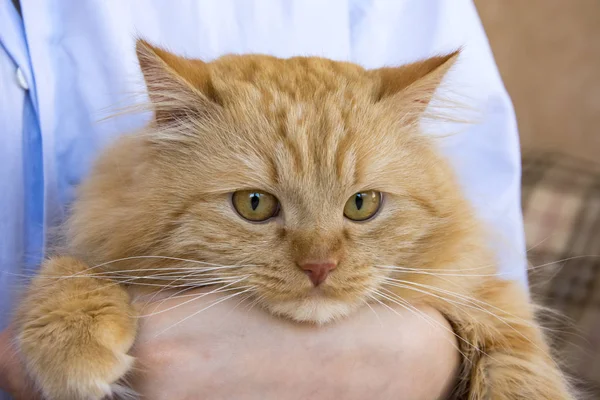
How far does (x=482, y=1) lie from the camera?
122 inches

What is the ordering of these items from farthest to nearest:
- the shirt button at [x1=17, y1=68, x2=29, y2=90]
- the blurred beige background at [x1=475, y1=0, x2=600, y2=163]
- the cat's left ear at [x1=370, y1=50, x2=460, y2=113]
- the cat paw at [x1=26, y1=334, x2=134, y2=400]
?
1. the blurred beige background at [x1=475, y1=0, x2=600, y2=163]
2. the shirt button at [x1=17, y1=68, x2=29, y2=90]
3. the cat's left ear at [x1=370, y1=50, x2=460, y2=113]
4. the cat paw at [x1=26, y1=334, x2=134, y2=400]

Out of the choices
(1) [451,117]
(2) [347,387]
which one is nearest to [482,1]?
(1) [451,117]

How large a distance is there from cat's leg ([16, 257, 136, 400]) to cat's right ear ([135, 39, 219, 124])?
0.37 m

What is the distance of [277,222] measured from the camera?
3.52 ft

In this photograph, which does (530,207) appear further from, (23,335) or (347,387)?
(23,335)

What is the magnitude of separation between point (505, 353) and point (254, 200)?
0.63 metres

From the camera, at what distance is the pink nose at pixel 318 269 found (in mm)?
1013

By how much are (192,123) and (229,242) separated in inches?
11.3

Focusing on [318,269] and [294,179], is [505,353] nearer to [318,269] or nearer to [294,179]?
[318,269]

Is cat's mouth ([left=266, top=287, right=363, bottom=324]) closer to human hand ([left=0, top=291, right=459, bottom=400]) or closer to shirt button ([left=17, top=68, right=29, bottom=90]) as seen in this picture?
human hand ([left=0, top=291, right=459, bottom=400])

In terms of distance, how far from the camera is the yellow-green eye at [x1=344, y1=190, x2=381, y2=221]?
1.12m

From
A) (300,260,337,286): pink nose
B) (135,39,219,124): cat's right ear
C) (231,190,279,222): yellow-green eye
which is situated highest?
(135,39,219,124): cat's right ear

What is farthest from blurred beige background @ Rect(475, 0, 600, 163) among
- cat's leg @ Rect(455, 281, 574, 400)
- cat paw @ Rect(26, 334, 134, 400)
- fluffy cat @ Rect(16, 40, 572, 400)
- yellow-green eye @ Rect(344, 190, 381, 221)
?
cat paw @ Rect(26, 334, 134, 400)

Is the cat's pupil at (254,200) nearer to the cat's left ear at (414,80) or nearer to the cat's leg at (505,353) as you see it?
the cat's left ear at (414,80)
